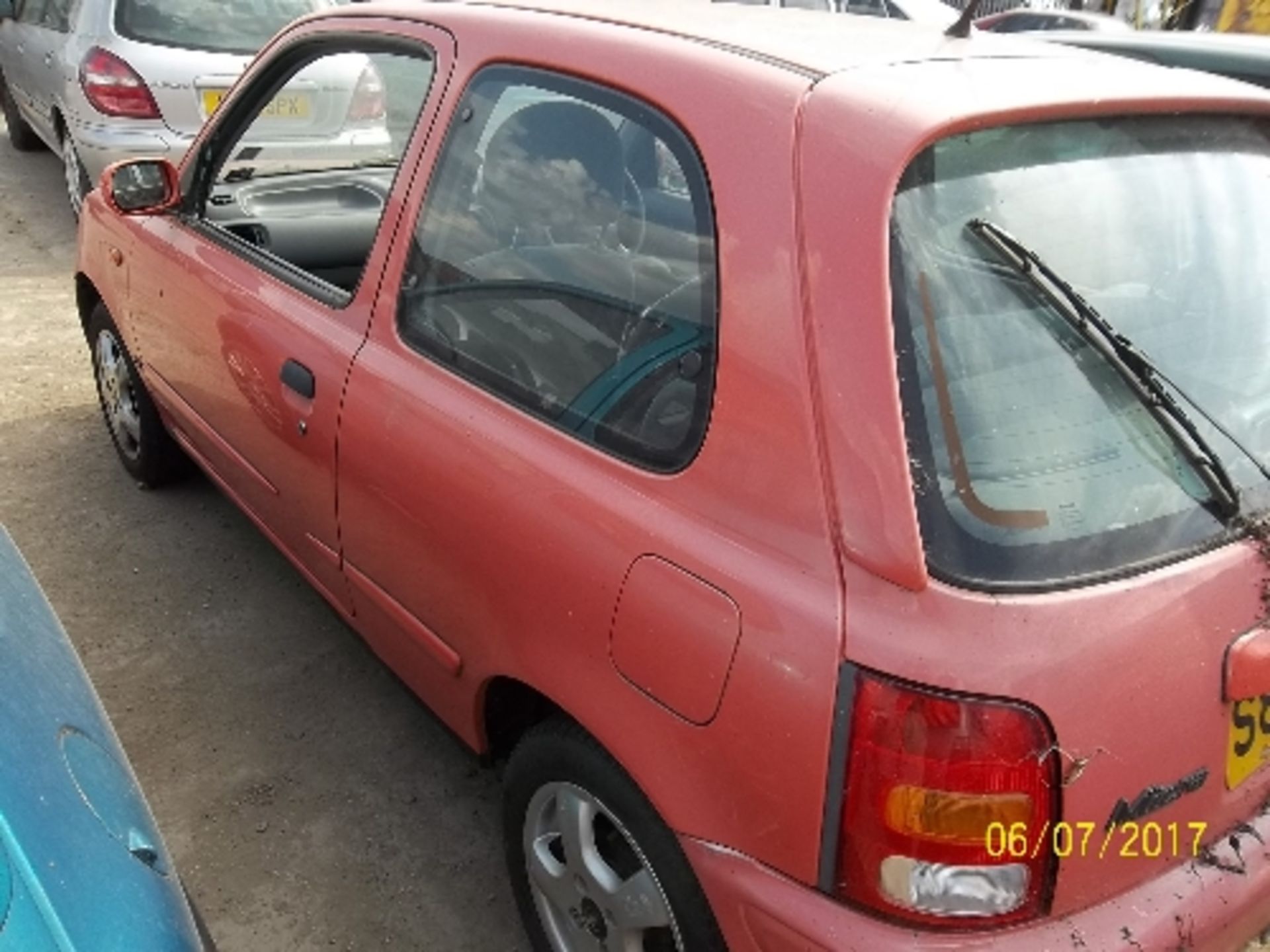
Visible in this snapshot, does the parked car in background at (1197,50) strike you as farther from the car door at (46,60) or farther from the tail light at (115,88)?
the car door at (46,60)

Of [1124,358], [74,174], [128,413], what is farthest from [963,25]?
[74,174]

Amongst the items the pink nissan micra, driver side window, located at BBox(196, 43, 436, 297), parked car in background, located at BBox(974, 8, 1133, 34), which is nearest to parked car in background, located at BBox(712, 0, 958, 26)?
parked car in background, located at BBox(974, 8, 1133, 34)

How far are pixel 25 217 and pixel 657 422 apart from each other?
6.74 metres

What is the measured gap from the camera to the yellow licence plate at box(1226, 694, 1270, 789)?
1479mm

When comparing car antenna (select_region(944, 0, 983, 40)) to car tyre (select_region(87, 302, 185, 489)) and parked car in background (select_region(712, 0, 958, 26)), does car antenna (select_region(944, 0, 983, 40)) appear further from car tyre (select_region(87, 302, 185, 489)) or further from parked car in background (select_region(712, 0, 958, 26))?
parked car in background (select_region(712, 0, 958, 26))

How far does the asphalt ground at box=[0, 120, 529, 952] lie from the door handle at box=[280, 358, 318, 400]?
2.39 ft

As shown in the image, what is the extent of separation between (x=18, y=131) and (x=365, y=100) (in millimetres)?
5720

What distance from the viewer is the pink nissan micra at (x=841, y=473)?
1.34 m

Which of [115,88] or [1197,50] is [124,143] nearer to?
[115,88]

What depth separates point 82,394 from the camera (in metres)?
4.59

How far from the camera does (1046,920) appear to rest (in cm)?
138

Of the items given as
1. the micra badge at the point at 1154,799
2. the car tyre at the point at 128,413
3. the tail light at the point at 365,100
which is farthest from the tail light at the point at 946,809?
the car tyre at the point at 128,413

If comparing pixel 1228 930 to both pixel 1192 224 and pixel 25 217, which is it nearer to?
pixel 1192 224
